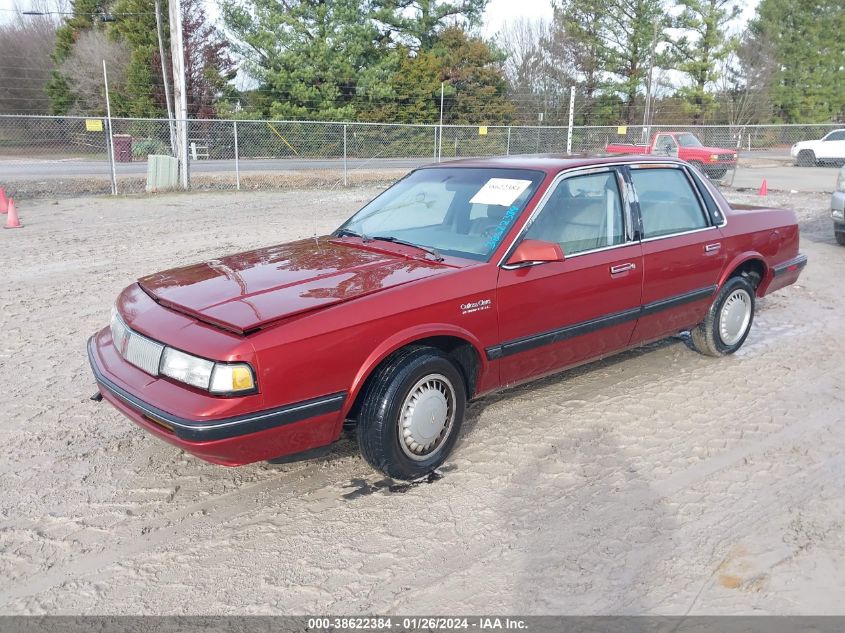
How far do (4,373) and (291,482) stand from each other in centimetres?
270

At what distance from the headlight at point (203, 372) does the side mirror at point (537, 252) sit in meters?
1.59

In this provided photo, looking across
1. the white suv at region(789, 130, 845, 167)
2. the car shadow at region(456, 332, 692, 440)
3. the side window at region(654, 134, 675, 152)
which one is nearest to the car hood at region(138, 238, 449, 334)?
the car shadow at region(456, 332, 692, 440)

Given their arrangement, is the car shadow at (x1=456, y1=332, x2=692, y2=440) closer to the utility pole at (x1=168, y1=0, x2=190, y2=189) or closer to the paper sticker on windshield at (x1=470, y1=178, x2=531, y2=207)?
the paper sticker on windshield at (x1=470, y1=178, x2=531, y2=207)

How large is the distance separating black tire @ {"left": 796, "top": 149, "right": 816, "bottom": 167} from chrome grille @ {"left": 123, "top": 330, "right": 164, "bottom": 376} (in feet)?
102

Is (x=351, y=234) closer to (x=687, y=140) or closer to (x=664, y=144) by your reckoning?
(x=664, y=144)

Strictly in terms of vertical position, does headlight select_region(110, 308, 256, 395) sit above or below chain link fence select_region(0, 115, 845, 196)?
below

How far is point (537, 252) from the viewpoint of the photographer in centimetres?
367

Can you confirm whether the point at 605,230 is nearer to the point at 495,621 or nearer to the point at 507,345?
the point at 507,345

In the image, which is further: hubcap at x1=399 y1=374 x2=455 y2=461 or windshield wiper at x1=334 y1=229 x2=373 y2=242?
windshield wiper at x1=334 y1=229 x2=373 y2=242

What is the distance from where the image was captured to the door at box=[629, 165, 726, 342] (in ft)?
15.0

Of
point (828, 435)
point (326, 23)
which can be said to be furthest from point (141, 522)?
point (326, 23)

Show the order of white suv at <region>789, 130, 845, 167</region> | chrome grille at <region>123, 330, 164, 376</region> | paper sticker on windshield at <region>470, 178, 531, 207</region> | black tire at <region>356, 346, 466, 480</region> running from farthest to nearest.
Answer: white suv at <region>789, 130, 845, 167</region>
paper sticker on windshield at <region>470, 178, 531, 207</region>
black tire at <region>356, 346, 466, 480</region>
chrome grille at <region>123, 330, 164, 376</region>

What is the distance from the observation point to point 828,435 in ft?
13.4

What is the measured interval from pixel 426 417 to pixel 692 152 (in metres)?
20.9
